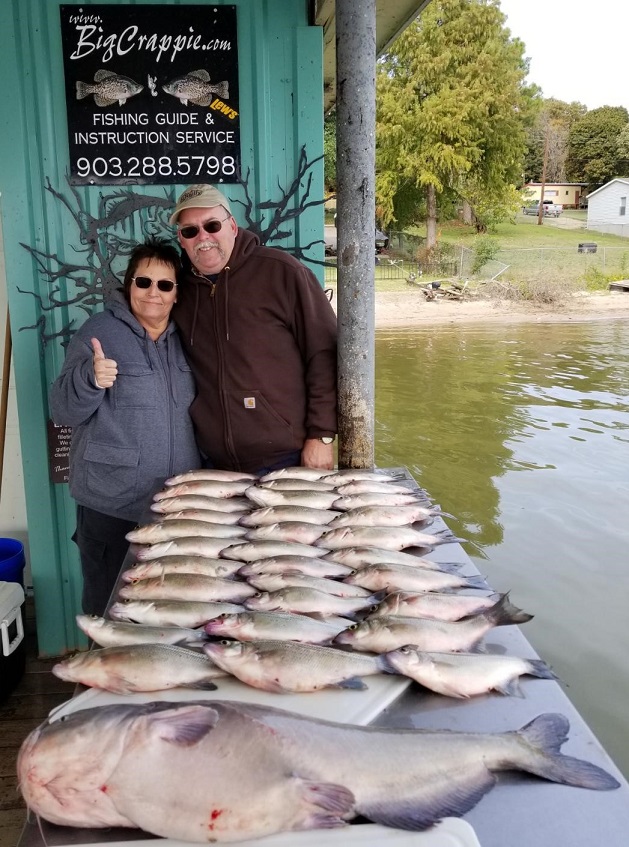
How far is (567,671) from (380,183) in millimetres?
32419

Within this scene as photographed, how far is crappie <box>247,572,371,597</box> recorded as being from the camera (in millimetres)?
2275

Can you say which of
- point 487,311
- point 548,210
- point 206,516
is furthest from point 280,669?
point 548,210

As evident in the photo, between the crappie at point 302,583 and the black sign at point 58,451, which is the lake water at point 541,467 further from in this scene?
the black sign at point 58,451

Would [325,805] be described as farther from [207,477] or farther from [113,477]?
[113,477]

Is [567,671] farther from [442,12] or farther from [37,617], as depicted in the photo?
[442,12]

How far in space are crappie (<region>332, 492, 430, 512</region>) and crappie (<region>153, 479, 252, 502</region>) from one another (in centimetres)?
46

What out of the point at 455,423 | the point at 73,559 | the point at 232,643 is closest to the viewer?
the point at 232,643

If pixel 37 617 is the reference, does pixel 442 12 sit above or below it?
above

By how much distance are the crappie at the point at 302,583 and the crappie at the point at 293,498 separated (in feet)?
2.17

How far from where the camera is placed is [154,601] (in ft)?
7.24

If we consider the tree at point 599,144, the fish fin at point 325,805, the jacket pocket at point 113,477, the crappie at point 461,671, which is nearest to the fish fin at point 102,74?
the jacket pocket at point 113,477

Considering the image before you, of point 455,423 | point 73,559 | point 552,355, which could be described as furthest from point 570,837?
point 552,355

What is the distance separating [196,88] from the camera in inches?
171

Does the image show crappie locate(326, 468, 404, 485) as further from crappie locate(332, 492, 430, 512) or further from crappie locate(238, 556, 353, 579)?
crappie locate(238, 556, 353, 579)
